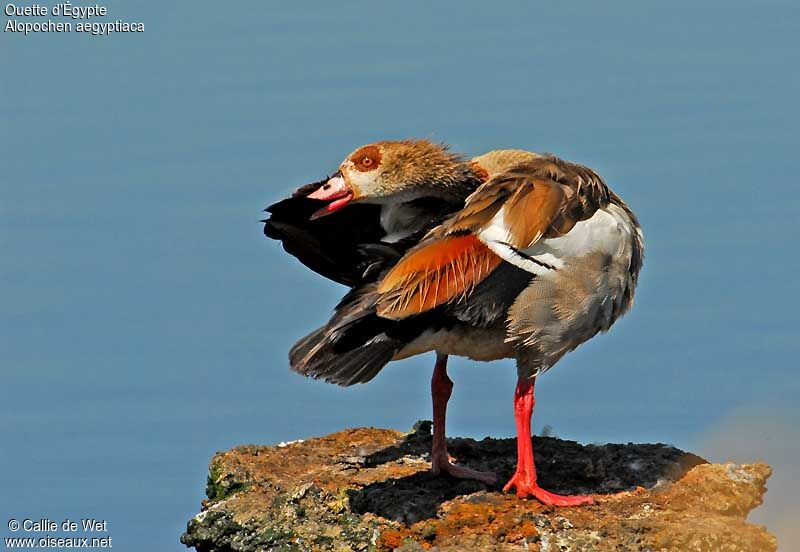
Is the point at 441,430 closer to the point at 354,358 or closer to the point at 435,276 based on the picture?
the point at 354,358

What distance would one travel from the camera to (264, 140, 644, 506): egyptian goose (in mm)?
9680

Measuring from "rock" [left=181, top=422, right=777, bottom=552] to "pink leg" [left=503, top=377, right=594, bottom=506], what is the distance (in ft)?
0.27

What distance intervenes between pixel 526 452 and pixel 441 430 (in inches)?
29.7

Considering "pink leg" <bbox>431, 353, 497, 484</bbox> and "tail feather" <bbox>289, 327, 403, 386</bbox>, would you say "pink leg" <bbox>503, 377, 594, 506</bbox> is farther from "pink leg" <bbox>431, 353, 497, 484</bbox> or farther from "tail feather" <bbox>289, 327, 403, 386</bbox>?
"tail feather" <bbox>289, 327, 403, 386</bbox>

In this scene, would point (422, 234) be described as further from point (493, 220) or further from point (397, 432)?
point (397, 432)

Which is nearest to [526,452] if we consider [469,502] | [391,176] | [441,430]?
[469,502]

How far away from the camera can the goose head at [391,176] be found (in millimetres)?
9891

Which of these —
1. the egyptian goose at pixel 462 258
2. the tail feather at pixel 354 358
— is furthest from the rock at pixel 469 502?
the tail feather at pixel 354 358

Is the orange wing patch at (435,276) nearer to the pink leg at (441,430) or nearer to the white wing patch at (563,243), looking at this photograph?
the white wing patch at (563,243)

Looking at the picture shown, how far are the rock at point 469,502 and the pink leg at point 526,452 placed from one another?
0.08 m

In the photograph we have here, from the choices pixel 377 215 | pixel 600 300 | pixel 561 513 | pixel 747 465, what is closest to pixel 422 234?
pixel 377 215

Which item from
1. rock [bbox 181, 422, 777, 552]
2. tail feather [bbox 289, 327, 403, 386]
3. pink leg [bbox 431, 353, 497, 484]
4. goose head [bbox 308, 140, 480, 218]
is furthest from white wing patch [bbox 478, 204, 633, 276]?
rock [bbox 181, 422, 777, 552]

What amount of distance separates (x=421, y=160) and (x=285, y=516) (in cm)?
248

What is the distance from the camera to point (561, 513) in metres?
10.0
